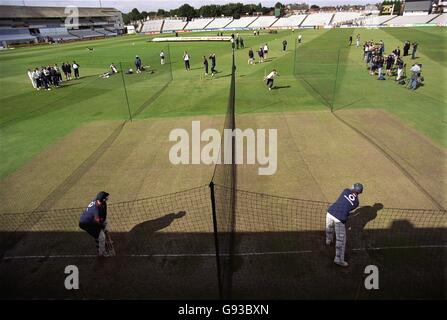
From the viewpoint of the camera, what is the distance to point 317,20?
92.9 m

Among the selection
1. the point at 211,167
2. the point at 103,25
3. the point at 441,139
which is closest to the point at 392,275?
the point at 211,167

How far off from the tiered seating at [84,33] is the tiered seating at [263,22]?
49950mm

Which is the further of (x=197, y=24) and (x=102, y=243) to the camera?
(x=197, y=24)

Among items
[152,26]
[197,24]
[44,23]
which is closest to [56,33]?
[44,23]

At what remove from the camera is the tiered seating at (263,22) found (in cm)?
9501

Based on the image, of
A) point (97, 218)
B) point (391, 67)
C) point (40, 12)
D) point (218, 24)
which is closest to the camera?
point (97, 218)

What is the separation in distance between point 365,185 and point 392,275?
3.86 metres

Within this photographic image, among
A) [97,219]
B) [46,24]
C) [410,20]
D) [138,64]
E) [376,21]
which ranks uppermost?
[46,24]

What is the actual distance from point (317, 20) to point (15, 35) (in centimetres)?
8694

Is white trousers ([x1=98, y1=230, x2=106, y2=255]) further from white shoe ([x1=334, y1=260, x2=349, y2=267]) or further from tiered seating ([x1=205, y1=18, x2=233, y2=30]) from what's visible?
tiered seating ([x1=205, y1=18, x2=233, y2=30])

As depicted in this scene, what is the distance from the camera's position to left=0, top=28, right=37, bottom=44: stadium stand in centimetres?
8000

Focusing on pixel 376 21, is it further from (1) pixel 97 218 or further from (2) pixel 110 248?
(1) pixel 97 218

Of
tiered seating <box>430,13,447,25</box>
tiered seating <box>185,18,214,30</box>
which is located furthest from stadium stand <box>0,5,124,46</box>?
tiered seating <box>430,13,447,25</box>

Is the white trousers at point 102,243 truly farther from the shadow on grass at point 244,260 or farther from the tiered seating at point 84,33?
the tiered seating at point 84,33
